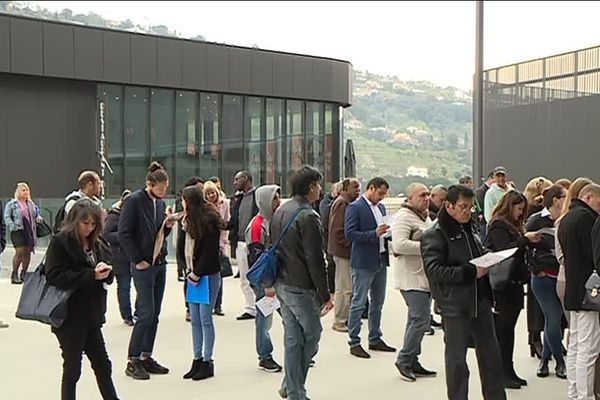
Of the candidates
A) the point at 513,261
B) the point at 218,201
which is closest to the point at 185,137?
the point at 218,201

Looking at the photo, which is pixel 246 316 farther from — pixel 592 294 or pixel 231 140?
pixel 231 140

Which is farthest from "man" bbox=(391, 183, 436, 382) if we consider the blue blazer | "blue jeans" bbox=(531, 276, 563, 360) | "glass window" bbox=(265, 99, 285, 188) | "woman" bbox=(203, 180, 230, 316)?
"glass window" bbox=(265, 99, 285, 188)

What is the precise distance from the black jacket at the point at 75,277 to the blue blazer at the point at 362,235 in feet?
11.1

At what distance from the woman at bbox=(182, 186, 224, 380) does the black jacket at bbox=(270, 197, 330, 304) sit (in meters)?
1.29

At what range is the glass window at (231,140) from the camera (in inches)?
902

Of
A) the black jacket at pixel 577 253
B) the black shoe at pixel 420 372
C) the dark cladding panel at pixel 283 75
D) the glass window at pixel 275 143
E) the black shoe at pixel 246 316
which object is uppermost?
the dark cladding panel at pixel 283 75

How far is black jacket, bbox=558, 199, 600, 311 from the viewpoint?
18.6 feet

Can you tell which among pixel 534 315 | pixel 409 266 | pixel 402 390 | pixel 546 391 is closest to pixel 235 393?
pixel 402 390

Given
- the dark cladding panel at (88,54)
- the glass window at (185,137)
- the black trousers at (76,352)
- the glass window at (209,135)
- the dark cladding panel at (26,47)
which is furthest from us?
the glass window at (209,135)

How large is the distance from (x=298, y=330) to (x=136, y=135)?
16244 millimetres

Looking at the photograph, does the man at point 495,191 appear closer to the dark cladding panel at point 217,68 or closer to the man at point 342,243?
the man at point 342,243

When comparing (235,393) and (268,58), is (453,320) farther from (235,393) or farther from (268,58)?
(268,58)

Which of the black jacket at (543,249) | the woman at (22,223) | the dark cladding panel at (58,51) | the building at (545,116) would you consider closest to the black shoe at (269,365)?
the black jacket at (543,249)

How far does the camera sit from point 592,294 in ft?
18.3
